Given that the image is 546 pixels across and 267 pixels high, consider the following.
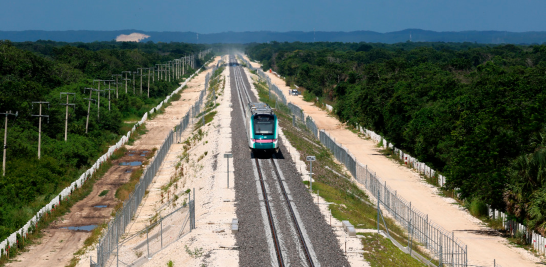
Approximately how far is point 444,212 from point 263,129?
46.5ft

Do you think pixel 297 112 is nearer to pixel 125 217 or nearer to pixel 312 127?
pixel 312 127

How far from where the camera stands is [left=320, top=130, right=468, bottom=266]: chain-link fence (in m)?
28.1

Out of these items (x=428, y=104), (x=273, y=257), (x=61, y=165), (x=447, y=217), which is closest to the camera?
(x=273, y=257)

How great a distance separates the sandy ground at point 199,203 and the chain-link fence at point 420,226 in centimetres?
865

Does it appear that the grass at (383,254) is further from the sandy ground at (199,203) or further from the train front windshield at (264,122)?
the train front windshield at (264,122)

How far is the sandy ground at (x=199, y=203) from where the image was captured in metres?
26.1

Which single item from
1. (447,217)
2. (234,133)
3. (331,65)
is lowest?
(447,217)

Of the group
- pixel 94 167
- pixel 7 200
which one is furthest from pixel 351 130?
pixel 7 200

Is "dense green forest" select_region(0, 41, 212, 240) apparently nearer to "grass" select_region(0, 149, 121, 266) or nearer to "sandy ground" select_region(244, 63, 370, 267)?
"grass" select_region(0, 149, 121, 266)

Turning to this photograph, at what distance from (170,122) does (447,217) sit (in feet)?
174

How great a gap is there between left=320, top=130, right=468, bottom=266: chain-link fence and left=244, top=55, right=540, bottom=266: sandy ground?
3.24 ft

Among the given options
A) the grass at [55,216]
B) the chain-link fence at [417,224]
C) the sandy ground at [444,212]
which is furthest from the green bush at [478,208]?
the grass at [55,216]

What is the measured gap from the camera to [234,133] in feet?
187

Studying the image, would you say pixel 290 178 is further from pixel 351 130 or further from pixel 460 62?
pixel 460 62
